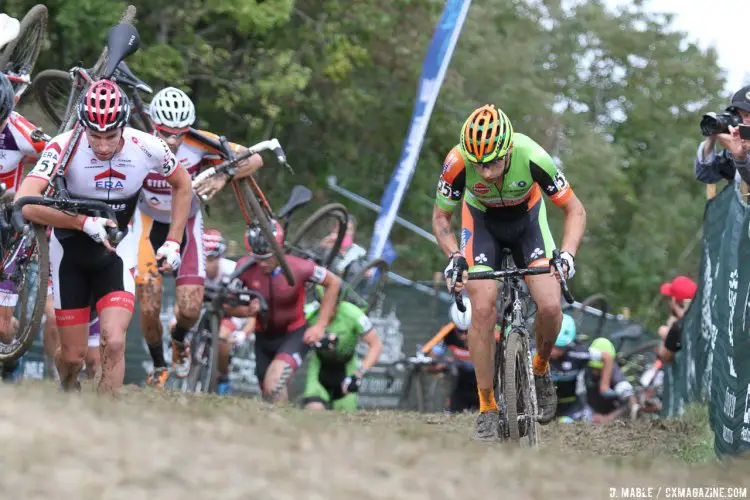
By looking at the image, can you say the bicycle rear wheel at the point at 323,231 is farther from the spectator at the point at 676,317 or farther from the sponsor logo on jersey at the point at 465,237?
the sponsor logo on jersey at the point at 465,237

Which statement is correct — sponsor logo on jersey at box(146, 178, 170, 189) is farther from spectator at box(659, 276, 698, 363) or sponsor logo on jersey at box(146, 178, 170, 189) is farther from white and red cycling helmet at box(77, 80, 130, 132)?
spectator at box(659, 276, 698, 363)

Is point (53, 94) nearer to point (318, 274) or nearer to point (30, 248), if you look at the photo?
point (318, 274)

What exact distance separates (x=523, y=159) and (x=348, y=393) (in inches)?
251

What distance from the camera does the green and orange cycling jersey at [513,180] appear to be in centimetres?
890

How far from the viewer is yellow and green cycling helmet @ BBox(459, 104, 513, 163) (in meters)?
8.31

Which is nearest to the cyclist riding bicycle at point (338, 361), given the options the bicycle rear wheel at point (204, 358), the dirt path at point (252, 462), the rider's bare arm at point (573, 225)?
the bicycle rear wheel at point (204, 358)

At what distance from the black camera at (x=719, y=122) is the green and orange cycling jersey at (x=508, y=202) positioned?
4.17 ft

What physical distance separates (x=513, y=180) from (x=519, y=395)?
148 centimetres

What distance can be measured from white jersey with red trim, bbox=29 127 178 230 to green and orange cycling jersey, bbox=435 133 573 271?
2.03m

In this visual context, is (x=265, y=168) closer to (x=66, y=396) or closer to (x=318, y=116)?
(x=318, y=116)

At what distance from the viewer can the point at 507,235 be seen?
29.9ft

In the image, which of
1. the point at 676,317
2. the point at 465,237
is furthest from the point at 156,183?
the point at 676,317

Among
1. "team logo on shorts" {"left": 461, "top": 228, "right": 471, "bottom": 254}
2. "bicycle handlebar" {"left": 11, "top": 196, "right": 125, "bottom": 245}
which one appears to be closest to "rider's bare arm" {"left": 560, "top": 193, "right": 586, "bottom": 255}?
"team logo on shorts" {"left": 461, "top": 228, "right": 471, "bottom": 254}

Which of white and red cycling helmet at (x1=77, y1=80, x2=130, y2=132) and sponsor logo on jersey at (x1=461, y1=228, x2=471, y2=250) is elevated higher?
white and red cycling helmet at (x1=77, y1=80, x2=130, y2=132)
